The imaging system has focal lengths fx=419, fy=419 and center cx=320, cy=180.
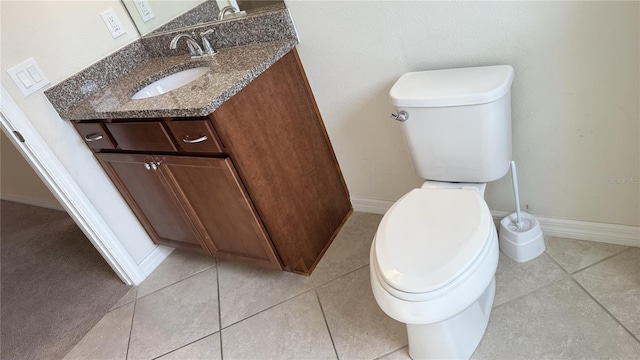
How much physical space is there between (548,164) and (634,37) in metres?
0.47

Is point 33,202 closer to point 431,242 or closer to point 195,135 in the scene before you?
point 195,135

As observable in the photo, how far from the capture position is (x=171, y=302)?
1.94 m

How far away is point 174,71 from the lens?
182 cm

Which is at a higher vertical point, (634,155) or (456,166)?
(456,166)

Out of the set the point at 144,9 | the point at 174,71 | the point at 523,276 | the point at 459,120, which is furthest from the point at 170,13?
the point at 523,276

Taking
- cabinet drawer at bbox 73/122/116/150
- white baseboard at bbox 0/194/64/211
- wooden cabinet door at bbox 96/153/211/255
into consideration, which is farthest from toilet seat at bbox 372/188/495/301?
white baseboard at bbox 0/194/64/211

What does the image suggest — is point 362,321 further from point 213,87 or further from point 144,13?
point 144,13

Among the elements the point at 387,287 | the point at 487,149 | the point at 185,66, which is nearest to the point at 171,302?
the point at 185,66

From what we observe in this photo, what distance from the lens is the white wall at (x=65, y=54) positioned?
164 cm

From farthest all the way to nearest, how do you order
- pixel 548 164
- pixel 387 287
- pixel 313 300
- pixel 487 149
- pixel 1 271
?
pixel 1 271 < pixel 313 300 < pixel 548 164 < pixel 487 149 < pixel 387 287

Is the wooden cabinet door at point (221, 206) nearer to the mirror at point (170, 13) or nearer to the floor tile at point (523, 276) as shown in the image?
the mirror at point (170, 13)

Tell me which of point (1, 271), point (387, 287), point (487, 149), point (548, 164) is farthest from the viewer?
point (1, 271)

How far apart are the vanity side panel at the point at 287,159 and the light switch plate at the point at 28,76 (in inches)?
35.5

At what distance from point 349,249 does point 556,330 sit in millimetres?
849
